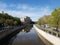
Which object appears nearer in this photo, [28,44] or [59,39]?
[59,39]

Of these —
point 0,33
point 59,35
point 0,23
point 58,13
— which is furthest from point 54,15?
point 0,23

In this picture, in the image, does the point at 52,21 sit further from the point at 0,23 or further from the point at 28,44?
the point at 0,23

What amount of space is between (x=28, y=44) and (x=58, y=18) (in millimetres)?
24560

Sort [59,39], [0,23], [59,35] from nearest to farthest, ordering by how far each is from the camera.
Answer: [59,39] < [59,35] < [0,23]

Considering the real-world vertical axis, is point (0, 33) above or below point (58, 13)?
below

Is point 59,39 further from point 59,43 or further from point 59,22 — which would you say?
point 59,22

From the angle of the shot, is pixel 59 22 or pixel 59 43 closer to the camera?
pixel 59 43

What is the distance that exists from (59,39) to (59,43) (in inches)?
19.7

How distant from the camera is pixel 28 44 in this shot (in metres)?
29.8

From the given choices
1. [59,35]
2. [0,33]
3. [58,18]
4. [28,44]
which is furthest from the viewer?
[58,18]

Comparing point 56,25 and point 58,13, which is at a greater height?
point 58,13

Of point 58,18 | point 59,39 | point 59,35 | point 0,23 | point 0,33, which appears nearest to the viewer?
point 59,39

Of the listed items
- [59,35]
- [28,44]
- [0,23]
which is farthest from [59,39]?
[0,23]

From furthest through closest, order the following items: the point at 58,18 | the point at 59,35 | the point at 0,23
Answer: the point at 0,23
the point at 58,18
the point at 59,35
